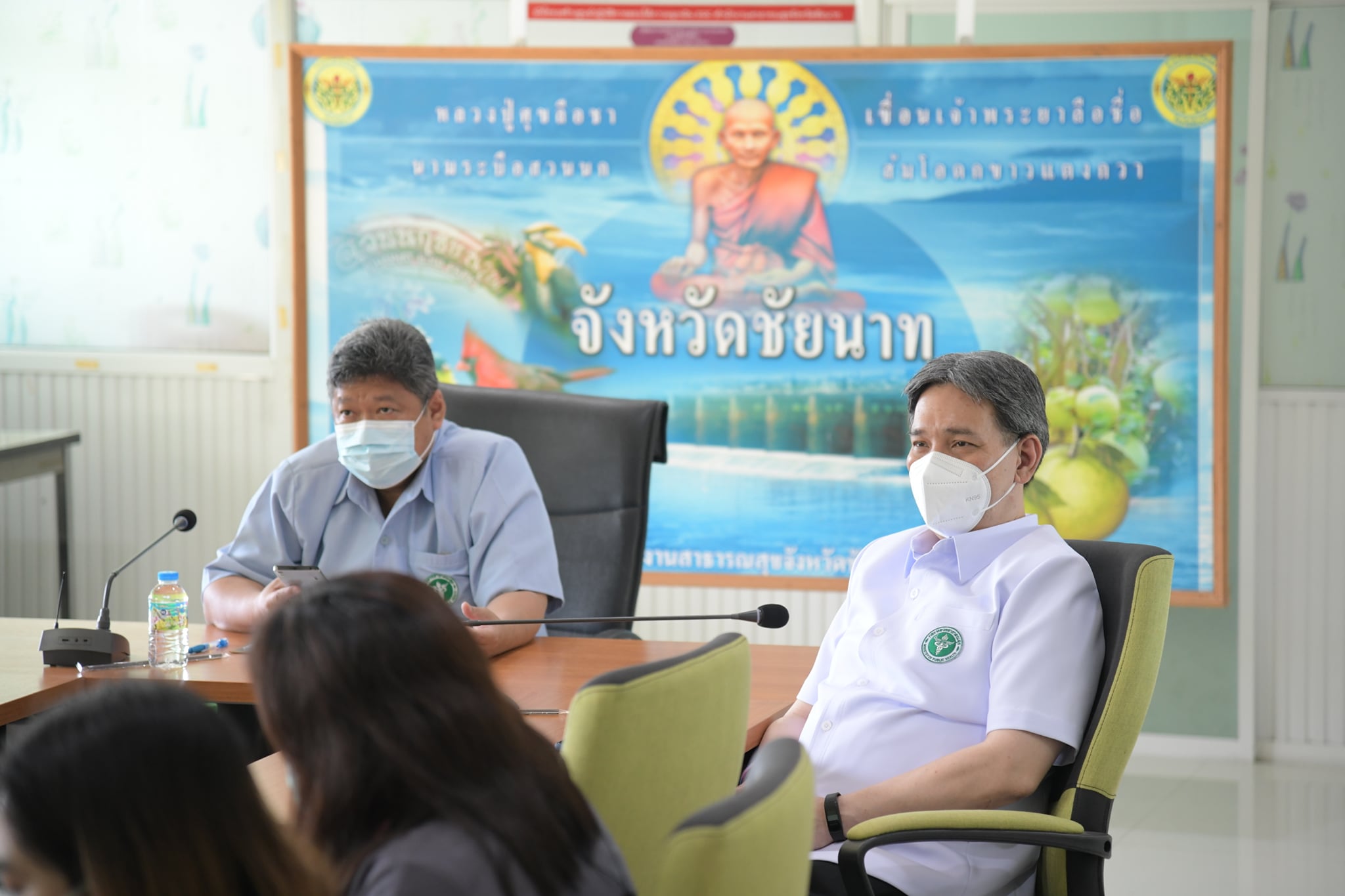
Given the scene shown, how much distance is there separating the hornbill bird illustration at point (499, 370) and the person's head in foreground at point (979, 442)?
197 centimetres

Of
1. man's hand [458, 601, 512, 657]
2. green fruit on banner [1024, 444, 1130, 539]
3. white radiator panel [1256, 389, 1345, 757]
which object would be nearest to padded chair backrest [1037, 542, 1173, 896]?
man's hand [458, 601, 512, 657]

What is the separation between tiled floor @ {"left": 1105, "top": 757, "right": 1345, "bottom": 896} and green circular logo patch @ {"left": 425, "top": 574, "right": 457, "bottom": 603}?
1.62 metres

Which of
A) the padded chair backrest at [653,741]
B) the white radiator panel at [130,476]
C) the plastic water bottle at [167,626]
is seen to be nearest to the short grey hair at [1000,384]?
the padded chair backrest at [653,741]

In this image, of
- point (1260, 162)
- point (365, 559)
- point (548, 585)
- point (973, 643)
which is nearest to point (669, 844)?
point (973, 643)

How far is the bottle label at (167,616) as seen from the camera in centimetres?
201

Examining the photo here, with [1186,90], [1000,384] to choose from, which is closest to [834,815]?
[1000,384]

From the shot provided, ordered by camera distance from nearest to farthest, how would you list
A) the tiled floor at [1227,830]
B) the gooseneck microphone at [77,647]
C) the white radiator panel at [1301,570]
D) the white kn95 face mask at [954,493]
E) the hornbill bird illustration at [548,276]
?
the white kn95 face mask at [954,493] → the gooseneck microphone at [77,647] → the tiled floor at [1227,830] → the white radiator panel at [1301,570] → the hornbill bird illustration at [548,276]

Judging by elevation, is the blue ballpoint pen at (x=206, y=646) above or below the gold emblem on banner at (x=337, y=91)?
below

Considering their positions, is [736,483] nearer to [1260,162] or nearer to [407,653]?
[1260,162]

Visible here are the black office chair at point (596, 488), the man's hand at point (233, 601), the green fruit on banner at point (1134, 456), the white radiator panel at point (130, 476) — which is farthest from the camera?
the white radiator panel at point (130, 476)

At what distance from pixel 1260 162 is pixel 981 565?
2279 millimetres

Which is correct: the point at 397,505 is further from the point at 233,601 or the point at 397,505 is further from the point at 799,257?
the point at 799,257

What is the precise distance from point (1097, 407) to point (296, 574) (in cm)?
232

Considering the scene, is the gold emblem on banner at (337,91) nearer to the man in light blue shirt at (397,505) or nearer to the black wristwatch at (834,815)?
the man in light blue shirt at (397,505)
